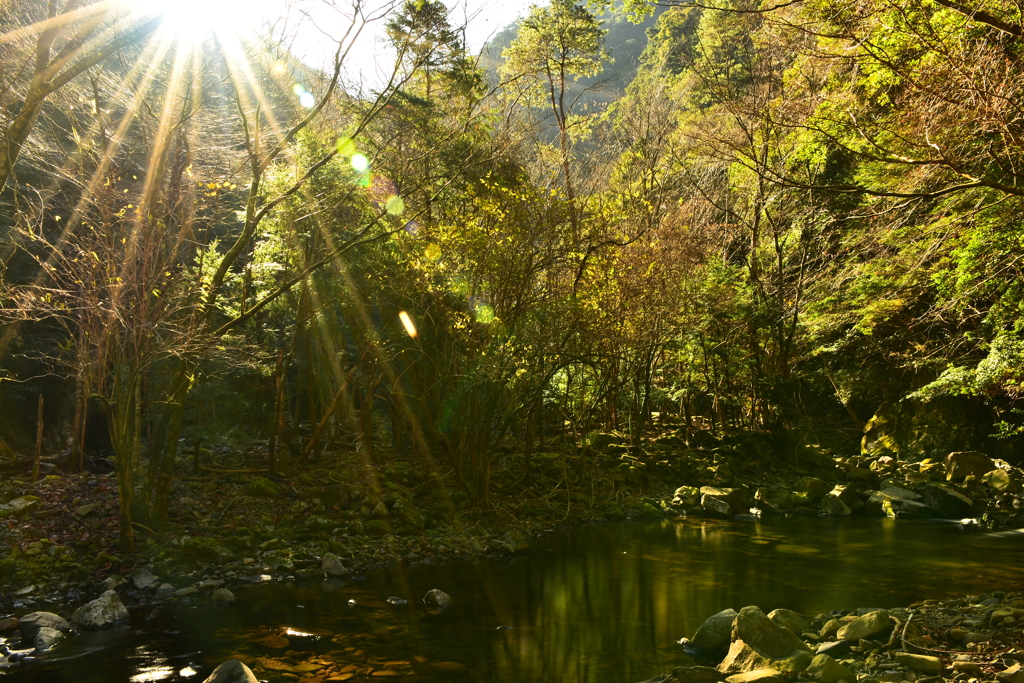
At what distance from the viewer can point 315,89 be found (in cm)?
1516

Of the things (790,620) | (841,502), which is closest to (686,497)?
(841,502)

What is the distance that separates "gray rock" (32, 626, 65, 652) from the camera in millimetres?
6864

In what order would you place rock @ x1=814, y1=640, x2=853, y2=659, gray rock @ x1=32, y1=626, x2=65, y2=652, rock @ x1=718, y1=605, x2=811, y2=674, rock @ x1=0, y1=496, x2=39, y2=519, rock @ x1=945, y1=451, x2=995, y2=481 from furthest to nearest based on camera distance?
rock @ x1=945, y1=451, x2=995, y2=481
rock @ x1=0, y1=496, x2=39, y2=519
gray rock @ x1=32, y1=626, x2=65, y2=652
rock @ x1=814, y1=640, x2=853, y2=659
rock @ x1=718, y1=605, x2=811, y2=674

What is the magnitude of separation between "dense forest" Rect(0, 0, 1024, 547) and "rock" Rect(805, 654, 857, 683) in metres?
3.64

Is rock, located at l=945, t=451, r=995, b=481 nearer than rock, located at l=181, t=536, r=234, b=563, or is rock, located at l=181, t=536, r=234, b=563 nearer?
rock, located at l=181, t=536, r=234, b=563

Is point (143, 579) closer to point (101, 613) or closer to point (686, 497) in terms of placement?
point (101, 613)

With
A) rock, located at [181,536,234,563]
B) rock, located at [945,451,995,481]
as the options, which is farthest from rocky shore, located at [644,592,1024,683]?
rock, located at [945,451,995,481]

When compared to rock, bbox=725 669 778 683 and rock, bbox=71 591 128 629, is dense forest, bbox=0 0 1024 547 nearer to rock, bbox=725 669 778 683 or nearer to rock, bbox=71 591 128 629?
rock, bbox=71 591 128 629

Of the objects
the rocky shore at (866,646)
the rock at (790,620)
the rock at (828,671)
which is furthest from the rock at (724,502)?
the rock at (828,671)

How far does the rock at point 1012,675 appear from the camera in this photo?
523cm

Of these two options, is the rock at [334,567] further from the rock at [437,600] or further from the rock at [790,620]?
the rock at [790,620]

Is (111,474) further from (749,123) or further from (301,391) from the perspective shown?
(749,123)

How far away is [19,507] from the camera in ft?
31.9

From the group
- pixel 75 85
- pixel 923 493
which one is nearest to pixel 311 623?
pixel 75 85
